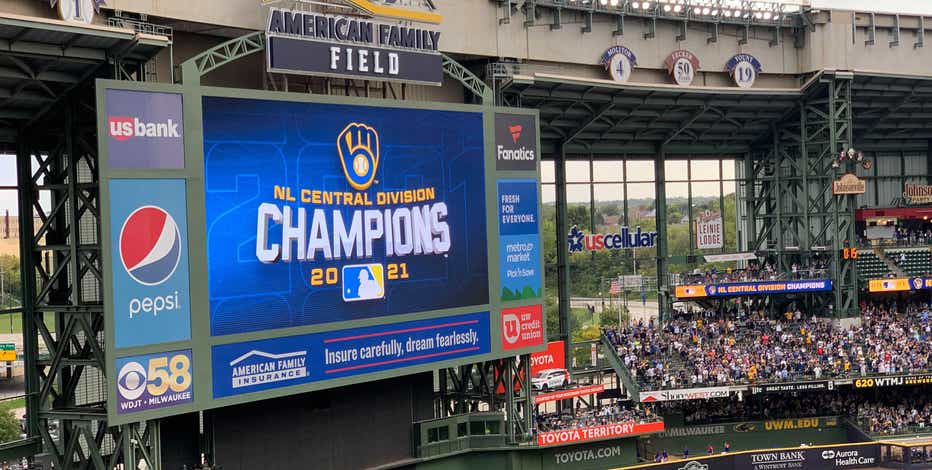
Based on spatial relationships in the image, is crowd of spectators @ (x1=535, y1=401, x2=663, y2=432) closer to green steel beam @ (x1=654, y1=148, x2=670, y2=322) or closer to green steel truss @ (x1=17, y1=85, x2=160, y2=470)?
green steel beam @ (x1=654, y1=148, x2=670, y2=322)

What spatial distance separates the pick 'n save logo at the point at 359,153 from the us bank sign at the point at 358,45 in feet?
4.74

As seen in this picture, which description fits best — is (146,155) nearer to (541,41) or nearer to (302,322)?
(302,322)

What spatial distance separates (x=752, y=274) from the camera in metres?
47.6

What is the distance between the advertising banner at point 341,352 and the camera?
92.3 ft

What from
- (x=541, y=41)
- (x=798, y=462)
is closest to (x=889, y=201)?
(x=798, y=462)

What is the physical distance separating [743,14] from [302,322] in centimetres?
2276

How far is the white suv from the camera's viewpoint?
42000 mm

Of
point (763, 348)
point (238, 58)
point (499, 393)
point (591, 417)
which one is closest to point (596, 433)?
point (591, 417)

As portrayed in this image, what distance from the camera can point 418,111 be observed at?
32.8 m

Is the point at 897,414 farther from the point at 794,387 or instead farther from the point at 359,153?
the point at 359,153

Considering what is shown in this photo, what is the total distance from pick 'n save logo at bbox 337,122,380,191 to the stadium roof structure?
722 centimetres

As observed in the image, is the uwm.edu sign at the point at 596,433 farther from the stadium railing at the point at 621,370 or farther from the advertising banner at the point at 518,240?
the advertising banner at the point at 518,240

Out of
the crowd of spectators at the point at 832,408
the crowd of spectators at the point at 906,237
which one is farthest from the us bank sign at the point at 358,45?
the crowd of spectators at the point at 906,237

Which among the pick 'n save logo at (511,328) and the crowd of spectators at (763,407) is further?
the crowd of spectators at (763,407)
